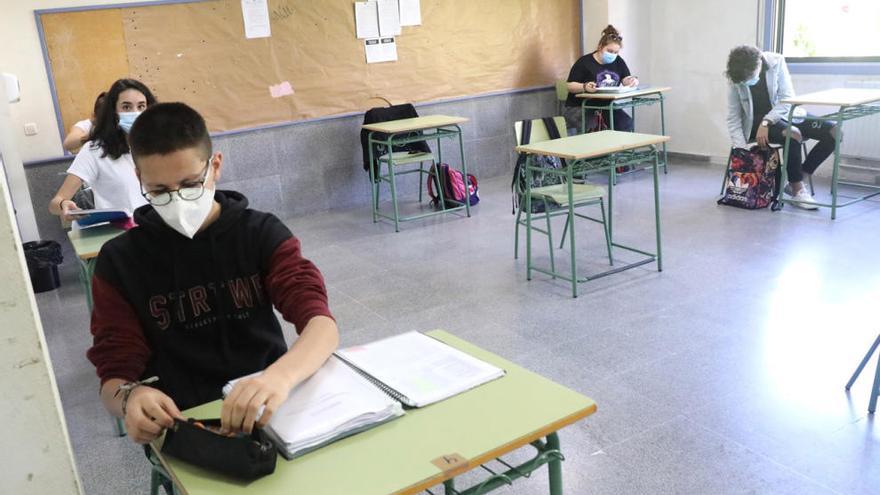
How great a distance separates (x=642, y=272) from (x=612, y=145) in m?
0.80

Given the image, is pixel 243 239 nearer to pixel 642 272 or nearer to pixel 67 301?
pixel 642 272

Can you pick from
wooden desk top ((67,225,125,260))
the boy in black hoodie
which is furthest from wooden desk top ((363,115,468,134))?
the boy in black hoodie

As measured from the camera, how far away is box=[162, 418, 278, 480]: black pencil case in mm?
1147

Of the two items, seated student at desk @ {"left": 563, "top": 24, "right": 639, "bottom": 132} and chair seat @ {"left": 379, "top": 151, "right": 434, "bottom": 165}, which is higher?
seated student at desk @ {"left": 563, "top": 24, "right": 639, "bottom": 132}

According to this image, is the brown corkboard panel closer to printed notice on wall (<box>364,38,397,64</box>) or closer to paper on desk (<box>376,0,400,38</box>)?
printed notice on wall (<box>364,38,397,64</box>)

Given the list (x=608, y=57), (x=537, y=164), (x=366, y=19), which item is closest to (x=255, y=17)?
(x=366, y=19)

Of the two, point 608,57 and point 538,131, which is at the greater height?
point 608,57

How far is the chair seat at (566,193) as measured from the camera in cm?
416

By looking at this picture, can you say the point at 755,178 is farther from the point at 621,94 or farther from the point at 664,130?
the point at 664,130

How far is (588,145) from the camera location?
4.12m

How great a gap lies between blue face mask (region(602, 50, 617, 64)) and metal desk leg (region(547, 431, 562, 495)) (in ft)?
20.0

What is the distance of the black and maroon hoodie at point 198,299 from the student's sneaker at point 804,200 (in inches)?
185

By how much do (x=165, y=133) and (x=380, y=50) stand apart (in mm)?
5265

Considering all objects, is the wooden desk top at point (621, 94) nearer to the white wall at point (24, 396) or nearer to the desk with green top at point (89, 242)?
the desk with green top at point (89, 242)
